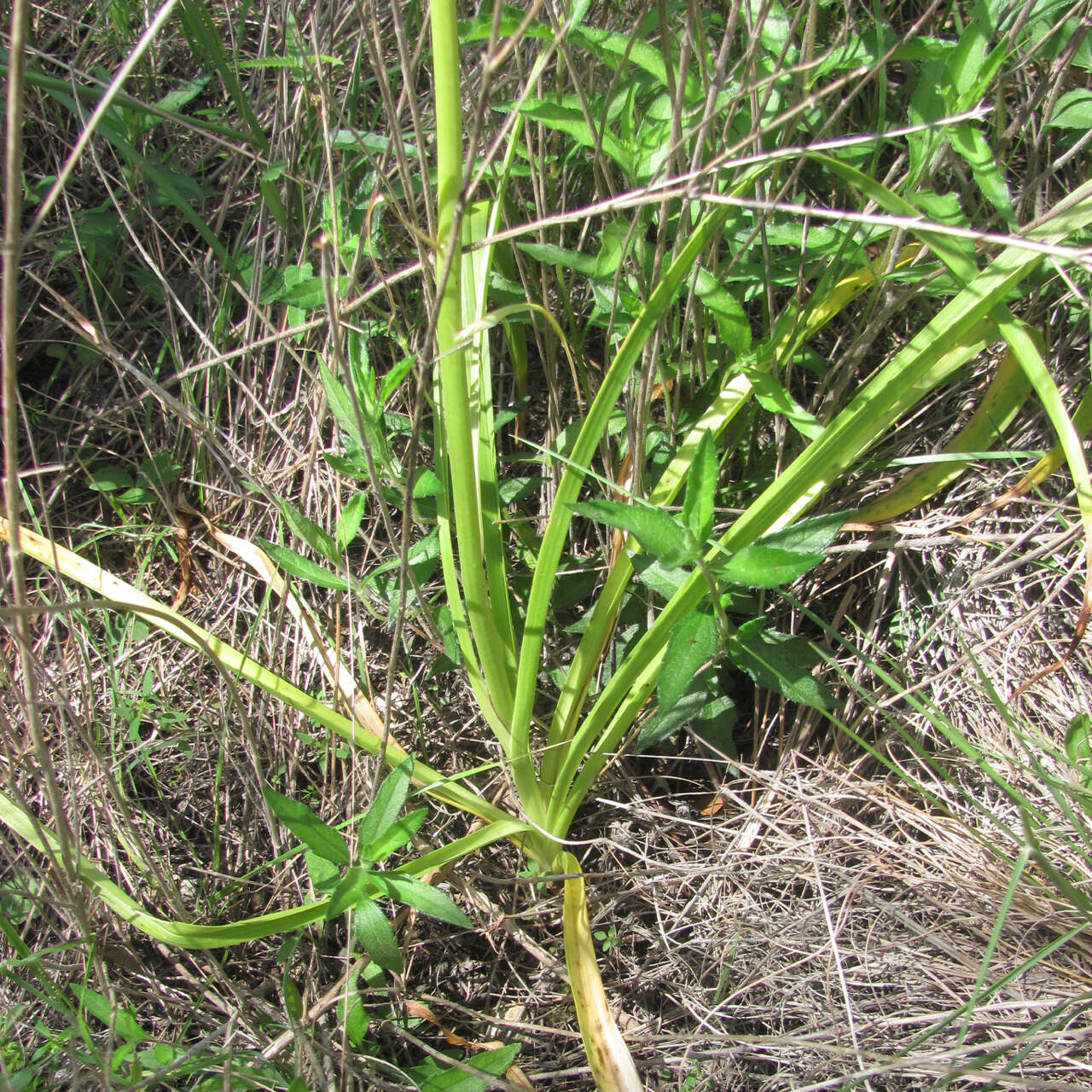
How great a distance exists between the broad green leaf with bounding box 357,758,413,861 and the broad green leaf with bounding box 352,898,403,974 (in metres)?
0.05

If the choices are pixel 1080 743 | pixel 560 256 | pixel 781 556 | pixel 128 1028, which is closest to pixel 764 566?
pixel 781 556

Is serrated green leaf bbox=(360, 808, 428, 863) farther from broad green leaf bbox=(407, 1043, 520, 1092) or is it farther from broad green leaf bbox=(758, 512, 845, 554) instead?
broad green leaf bbox=(758, 512, 845, 554)

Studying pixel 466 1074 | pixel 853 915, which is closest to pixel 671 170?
pixel 853 915

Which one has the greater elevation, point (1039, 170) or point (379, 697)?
point (1039, 170)

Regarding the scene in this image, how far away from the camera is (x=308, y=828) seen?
38.3 inches

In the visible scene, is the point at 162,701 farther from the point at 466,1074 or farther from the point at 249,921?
the point at 466,1074

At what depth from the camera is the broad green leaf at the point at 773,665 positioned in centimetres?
104

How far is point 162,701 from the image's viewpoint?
4.47 feet

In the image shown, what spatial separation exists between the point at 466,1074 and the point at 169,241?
1.40 m

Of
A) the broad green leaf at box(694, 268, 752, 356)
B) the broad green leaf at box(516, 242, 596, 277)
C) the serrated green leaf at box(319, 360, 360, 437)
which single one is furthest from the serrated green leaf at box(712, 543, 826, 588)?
the serrated green leaf at box(319, 360, 360, 437)

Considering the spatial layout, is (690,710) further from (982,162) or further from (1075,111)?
(1075,111)

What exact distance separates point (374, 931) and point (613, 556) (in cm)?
55

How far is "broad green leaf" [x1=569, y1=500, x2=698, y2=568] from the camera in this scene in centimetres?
88

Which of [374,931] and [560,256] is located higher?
[560,256]
